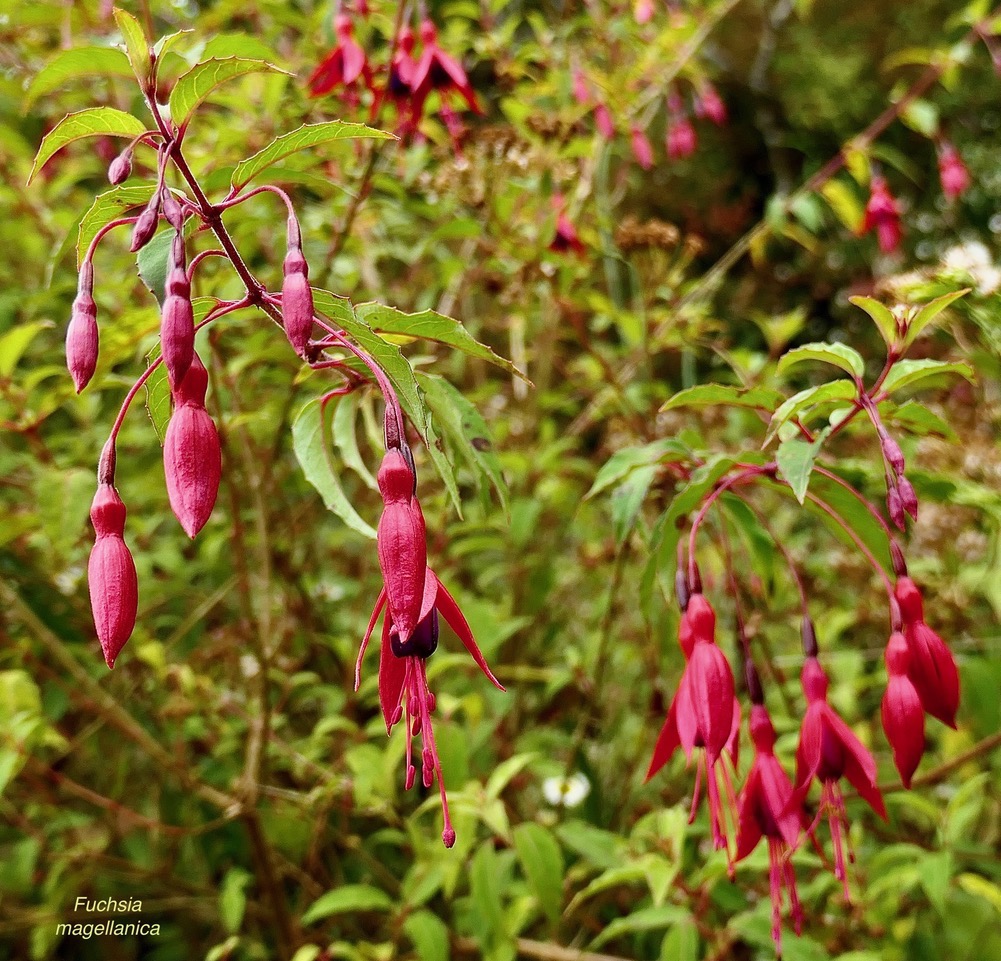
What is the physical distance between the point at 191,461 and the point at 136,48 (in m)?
0.20

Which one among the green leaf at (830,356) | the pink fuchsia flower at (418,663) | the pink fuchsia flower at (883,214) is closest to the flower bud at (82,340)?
the pink fuchsia flower at (418,663)

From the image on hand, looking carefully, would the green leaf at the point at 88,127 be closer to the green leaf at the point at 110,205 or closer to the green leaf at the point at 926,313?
the green leaf at the point at 110,205

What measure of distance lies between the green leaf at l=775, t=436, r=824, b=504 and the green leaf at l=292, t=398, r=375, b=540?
215 mm

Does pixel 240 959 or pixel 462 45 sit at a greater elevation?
pixel 462 45

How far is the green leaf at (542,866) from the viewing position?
71 centimetres

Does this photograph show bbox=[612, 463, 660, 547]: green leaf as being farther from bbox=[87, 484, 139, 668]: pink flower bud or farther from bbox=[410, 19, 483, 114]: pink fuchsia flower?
bbox=[410, 19, 483, 114]: pink fuchsia flower

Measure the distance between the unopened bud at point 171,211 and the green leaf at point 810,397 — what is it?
1.02 ft

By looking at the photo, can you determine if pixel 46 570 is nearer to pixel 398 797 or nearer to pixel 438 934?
pixel 398 797

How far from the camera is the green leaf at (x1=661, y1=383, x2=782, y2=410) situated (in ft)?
1.69

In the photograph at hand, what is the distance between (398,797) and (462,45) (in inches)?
42.4

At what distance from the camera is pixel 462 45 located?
1.30 m

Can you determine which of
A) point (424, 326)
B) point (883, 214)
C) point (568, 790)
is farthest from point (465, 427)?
point (883, 214)

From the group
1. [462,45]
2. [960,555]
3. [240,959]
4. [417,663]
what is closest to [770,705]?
[960,555]

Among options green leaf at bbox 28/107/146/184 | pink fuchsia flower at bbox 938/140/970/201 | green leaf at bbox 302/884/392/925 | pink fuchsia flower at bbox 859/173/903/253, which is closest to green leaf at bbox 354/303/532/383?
green leaf at bbox 28/107/146/184
